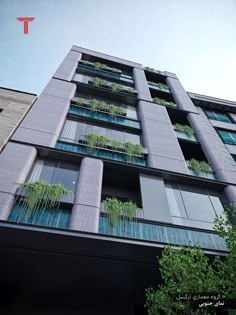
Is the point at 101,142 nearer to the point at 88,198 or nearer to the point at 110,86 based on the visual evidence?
the point at 88,198

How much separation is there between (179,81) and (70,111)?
14.8m

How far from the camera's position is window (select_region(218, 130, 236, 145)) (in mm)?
16314

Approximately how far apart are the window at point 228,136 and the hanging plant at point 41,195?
44.1 feet

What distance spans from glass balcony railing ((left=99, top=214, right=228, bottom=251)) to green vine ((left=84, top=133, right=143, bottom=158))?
443 cm

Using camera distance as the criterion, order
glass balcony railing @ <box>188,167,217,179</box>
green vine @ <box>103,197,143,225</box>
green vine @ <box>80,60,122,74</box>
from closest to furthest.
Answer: green vine @ <box>103,197,143,225</box> < glass balcony railing @ <box>188,167,217,179</box> < green vine @ <box>80,60,122,74</box>

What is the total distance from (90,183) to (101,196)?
2.06 m

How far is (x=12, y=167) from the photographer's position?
825cm

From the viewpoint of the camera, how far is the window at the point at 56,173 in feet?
29.9

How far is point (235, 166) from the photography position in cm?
1291

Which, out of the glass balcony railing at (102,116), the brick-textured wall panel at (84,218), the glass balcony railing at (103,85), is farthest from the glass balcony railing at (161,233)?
the glass balcony railing at (103,85)

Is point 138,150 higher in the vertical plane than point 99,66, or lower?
lower

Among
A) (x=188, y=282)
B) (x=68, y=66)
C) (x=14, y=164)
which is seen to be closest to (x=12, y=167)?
(x=14, y=164)

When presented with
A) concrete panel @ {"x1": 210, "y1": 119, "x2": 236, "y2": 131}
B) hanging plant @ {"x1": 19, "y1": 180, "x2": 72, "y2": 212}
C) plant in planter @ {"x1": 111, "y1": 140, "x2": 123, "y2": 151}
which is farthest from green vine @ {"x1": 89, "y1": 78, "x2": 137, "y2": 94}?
hanging plant @ {"x1": 19, "y1": 180, "x2": 72, "y2": 212}

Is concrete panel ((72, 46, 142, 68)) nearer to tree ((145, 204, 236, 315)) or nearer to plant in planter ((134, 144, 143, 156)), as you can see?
plant in planter ((134, 144, 143, 156))
